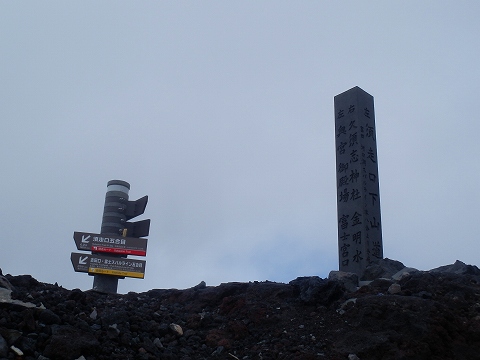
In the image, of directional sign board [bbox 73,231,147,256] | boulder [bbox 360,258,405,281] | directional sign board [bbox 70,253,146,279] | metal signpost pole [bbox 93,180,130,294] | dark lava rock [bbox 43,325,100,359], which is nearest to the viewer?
dark lava rock [bbox 43,325,100,359]

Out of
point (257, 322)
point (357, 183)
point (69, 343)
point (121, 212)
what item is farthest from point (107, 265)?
point (69, 343)

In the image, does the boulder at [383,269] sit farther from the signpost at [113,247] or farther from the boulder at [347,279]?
the signpost at [113,247]

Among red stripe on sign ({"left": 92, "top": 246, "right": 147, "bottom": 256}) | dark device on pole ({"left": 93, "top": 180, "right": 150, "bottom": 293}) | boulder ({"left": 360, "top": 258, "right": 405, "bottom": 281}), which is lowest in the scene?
boulder ({"left": 360, "top": 258, "right": 405, "bottom": 281})

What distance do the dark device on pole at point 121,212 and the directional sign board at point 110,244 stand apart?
47 centimetres

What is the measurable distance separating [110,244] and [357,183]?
28.3 ft

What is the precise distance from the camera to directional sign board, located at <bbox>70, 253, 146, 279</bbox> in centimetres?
1803

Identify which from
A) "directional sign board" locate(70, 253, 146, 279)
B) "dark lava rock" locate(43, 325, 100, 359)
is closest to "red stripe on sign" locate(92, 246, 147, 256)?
"directional sign board" locate(70, 253, 146, 279)

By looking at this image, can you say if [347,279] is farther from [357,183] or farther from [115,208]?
[115,208]

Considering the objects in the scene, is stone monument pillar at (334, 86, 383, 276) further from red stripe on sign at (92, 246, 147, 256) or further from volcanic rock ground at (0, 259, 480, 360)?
red stripe on sign at (92, 246, 147, 256)

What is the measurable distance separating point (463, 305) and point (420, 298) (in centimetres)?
75

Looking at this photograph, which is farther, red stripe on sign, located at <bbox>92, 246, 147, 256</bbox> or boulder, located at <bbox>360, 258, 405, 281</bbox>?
red stripe on sign, located at <bbox>92, 246, 147, 256</bbox>

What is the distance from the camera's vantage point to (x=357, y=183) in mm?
15922

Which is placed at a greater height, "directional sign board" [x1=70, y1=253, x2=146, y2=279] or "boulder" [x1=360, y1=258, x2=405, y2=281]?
"directional sign board" [x1=70, y1=253, x2=146, y2=279]

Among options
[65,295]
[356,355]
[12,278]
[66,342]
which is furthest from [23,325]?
[356,355]
